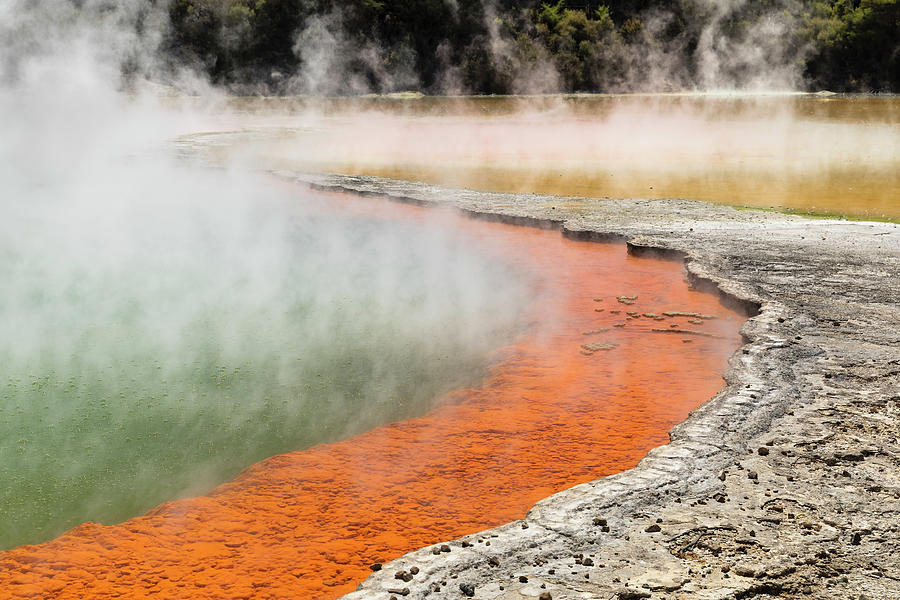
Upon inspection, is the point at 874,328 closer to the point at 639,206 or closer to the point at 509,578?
the point at 509,578

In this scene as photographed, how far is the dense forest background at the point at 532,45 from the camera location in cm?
3394

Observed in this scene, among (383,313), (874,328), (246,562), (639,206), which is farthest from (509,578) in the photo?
(639,206)

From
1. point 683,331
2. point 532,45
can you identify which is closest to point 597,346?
point 683,331

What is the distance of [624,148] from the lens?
16.7 metres

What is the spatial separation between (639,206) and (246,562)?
7.02 meters

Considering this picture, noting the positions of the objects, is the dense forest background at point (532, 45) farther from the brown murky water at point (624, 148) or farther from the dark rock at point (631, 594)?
the dark rock at point (631, 594)

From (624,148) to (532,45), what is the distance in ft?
75.5

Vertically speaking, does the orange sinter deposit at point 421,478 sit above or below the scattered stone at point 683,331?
below

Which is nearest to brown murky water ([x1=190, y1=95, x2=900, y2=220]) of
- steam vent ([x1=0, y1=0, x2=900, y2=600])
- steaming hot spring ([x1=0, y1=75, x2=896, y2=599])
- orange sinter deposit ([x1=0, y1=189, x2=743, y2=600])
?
steam vent ([x1=0, y1=0, x2=900, y2=600])

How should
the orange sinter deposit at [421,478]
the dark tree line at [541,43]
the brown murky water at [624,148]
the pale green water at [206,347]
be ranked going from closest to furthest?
the orange sinter deposit at [421,478], the pale green water at [206,347], the brown murky water at [624,148], the dark tree line at [541,43]

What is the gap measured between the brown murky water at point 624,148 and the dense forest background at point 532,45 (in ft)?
12.7

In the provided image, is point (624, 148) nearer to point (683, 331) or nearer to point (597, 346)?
point (683, 331)

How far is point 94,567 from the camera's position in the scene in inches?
118

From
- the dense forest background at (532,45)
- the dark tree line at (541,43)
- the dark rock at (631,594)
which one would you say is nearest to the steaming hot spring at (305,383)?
the dark rock at (631,594)
